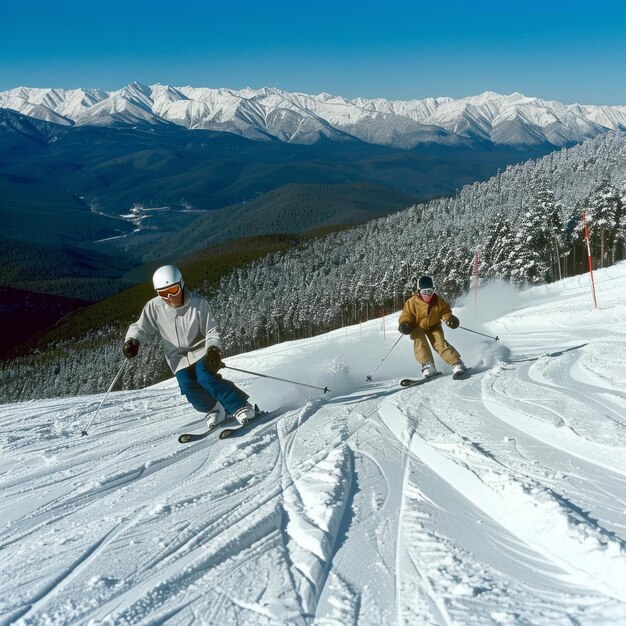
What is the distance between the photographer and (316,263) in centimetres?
12756

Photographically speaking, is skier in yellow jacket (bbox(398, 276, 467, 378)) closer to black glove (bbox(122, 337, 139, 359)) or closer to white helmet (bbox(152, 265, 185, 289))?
white helmet (bbox(152, 265, 185, 289))

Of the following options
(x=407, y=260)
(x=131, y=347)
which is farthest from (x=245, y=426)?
(x=407, y=260)

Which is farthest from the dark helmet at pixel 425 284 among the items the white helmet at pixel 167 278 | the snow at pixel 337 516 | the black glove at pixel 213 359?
the white helmet at pixel 167 278

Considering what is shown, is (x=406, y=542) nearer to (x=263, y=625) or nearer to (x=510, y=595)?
(x=510, y=595)

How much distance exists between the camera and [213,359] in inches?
243

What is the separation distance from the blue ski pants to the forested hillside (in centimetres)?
4221

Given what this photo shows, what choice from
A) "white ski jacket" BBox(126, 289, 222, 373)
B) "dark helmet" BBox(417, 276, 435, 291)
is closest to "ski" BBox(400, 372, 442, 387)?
"dark helmet" BBox(417, 276, 435, 291)

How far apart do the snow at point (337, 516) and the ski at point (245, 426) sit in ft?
0.68

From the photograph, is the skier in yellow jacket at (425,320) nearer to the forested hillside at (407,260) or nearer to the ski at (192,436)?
the ski at (192,436)

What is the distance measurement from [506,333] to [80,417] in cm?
1189

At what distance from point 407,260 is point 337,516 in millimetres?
76287

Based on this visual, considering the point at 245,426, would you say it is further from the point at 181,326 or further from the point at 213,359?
the point at 181,326

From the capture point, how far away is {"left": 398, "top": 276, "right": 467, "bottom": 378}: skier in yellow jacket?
925 centimetres

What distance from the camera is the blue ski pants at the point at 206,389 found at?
21.1ft
